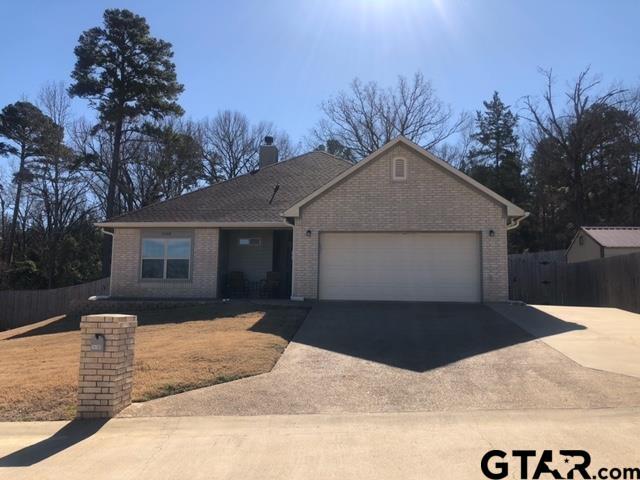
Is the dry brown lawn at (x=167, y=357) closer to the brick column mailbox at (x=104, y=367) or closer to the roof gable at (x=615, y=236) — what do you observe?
the brick column mailbox at (x=104, y=367)

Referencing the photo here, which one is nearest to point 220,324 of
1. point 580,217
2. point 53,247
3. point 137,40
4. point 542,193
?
point 137,40

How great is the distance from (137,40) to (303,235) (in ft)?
73.2

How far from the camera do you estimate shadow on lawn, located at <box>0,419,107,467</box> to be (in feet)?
18.8

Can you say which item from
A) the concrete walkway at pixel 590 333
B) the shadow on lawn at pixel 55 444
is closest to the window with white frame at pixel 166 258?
the concrete walkway at pixel 590 333

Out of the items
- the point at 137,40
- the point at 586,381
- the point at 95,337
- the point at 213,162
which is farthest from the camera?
the point at 213,162

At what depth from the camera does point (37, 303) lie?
92.0ft

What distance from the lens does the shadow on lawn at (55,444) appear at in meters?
5.72

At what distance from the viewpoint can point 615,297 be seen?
19.9m

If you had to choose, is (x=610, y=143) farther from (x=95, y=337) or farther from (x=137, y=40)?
(x=95, y=337)

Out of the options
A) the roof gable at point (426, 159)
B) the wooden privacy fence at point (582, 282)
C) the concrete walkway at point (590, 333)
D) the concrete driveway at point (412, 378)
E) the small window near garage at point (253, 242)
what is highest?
the roof gable at point (426, 159)

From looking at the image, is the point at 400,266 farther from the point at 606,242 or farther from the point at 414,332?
the point at 606,242

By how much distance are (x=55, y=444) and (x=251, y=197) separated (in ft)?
52.0

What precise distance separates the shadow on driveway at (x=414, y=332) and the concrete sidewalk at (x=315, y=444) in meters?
2.85

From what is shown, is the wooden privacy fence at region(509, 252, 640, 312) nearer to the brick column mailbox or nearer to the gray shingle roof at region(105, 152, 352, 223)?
the gray shingle roof at region(105, 152, 352, 223)
